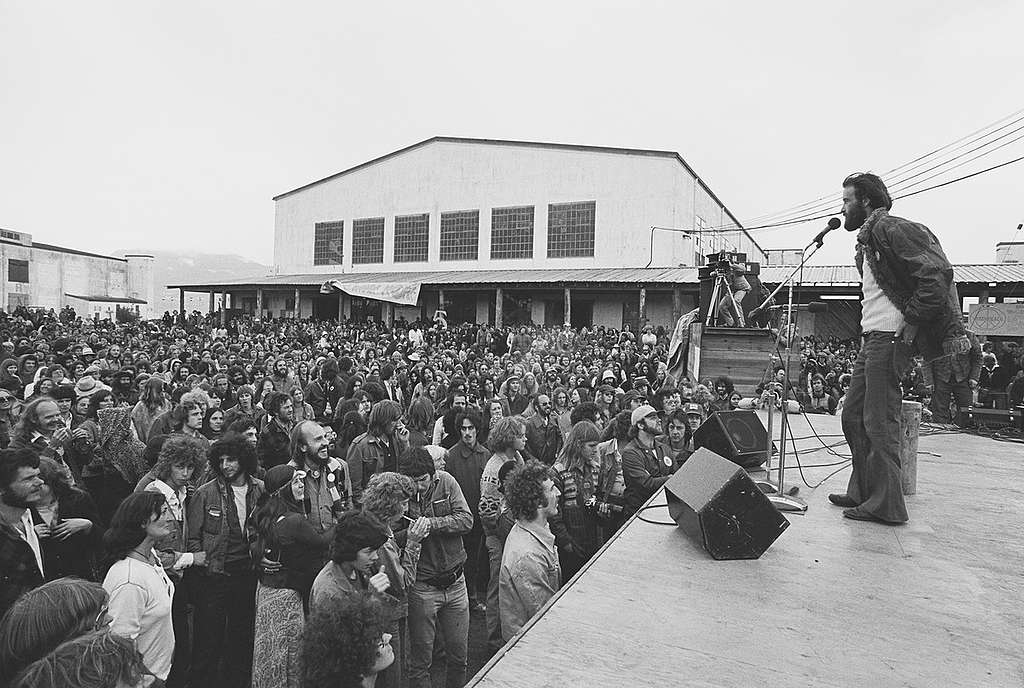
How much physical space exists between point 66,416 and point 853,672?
745cm

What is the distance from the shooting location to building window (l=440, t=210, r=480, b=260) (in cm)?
3359

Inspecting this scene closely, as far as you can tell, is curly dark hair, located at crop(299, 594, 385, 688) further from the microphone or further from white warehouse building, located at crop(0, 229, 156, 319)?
white warehouse building, located at crop(0, 229, 156, 319)

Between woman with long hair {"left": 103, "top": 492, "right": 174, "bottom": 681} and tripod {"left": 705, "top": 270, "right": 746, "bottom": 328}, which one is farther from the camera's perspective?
tripod {"left": 705, "top": 270, "right": 746, "bottom": 328}

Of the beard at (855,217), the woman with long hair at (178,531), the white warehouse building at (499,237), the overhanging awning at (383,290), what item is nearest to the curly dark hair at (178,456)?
the woman with long hair at (178,531)

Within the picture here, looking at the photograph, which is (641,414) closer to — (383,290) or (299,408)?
(299,408)

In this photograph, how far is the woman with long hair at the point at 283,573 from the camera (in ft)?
10.6

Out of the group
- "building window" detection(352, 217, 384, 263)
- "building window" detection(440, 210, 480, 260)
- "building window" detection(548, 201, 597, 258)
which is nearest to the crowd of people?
"building window" detection(548, 201, 597, 258)

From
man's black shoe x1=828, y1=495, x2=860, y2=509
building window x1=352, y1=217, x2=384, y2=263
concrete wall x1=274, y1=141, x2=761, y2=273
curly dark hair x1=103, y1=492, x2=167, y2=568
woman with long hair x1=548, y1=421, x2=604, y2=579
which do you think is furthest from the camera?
building window x1=352, y1=217, x2=384, y2=263

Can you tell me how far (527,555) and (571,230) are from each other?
28.6m

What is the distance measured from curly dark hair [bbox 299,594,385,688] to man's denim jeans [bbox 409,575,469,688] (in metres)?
1.43

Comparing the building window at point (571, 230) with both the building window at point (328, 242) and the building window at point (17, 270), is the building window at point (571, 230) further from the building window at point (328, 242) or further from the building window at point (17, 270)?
the building window at point (17, 270)

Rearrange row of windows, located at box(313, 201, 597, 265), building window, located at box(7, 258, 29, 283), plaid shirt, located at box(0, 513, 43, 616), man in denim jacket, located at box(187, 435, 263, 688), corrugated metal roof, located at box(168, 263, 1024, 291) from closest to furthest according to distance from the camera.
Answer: plaid shirt, located at box(0, 513, 43, 616) < man in denim jacket, located at box(187, 435, 263, 688) < corrugated metal roof, located at box(168, 263, 1024, 291) < row of windows, located at box(313, 201, 597, 265) < building window, located at box(7, 258, 29, 283)

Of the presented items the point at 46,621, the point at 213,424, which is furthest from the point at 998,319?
the point at 46,621

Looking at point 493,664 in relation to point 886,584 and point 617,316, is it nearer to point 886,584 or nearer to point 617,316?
point 886,584
